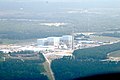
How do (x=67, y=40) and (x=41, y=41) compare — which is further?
(x=67, y=40)

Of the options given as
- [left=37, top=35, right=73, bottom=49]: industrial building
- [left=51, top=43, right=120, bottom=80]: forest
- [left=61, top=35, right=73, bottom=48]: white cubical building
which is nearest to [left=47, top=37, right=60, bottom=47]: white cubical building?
[left=37, top=35, right=73, bottom=49]: industrial building

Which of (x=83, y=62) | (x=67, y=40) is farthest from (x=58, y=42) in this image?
(x=83, y=62)

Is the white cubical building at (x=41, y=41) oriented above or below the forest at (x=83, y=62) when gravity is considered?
above

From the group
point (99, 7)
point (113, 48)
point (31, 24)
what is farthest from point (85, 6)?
point (113, 48)

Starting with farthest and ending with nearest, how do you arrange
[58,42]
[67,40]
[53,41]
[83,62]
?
[67,40] < [58,42] < [53,41] < [83,62]

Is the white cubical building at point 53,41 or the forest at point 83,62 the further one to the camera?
the white cubical building at point 53,41

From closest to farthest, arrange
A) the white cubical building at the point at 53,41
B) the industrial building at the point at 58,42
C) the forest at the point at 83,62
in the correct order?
the forest at the point at 83,62
the industrial building at the point at 58,42
the white cubical building at the point at 53,41

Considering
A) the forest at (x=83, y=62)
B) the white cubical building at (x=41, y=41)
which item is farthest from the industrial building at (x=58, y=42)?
the forest at (x=83, y=62)

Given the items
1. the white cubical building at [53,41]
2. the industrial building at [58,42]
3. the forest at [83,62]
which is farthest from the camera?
the white cubical building at [53,41]

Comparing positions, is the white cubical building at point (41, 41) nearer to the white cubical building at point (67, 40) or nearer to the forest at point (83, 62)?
the white cubical building at point (67, 40)

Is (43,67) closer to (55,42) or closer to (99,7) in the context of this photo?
(55,42)

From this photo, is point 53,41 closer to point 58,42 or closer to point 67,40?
point 58,42

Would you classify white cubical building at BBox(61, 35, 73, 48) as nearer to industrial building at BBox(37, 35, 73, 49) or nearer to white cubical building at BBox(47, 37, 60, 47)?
industrial building at BBox(37, 35, 73, 49)
